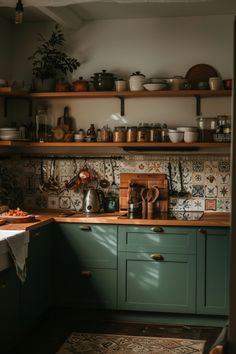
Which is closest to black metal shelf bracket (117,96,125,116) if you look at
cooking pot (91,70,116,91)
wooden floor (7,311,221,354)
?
cooking pot (91,70,116,91)

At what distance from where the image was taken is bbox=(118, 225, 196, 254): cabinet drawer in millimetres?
4703

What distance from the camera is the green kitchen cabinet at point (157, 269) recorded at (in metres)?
4.72

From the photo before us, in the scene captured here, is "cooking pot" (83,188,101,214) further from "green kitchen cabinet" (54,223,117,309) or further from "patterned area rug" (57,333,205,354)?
"patterned area rug" (57,333,205,354)

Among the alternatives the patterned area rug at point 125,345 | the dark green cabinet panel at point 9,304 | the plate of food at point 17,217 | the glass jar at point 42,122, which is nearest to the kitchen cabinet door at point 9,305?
the dark green cabinet panel at point 9,304

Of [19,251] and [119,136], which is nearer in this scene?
[19,251]

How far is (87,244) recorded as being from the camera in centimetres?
488

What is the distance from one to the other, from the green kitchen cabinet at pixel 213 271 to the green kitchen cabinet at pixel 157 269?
0.19 ft

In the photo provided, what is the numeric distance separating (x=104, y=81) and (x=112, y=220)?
1.27 meters

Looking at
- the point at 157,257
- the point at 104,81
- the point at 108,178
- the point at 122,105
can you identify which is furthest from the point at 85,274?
the point at 104,81

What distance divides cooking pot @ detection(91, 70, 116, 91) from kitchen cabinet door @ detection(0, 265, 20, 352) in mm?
1959

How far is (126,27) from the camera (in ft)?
17.7

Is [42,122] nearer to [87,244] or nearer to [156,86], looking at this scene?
[156,86]

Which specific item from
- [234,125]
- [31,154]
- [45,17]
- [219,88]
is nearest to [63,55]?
[45,17]

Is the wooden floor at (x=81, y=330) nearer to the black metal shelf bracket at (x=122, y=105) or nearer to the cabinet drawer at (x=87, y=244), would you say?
the cabinet drawer at (x=87, y=244)
